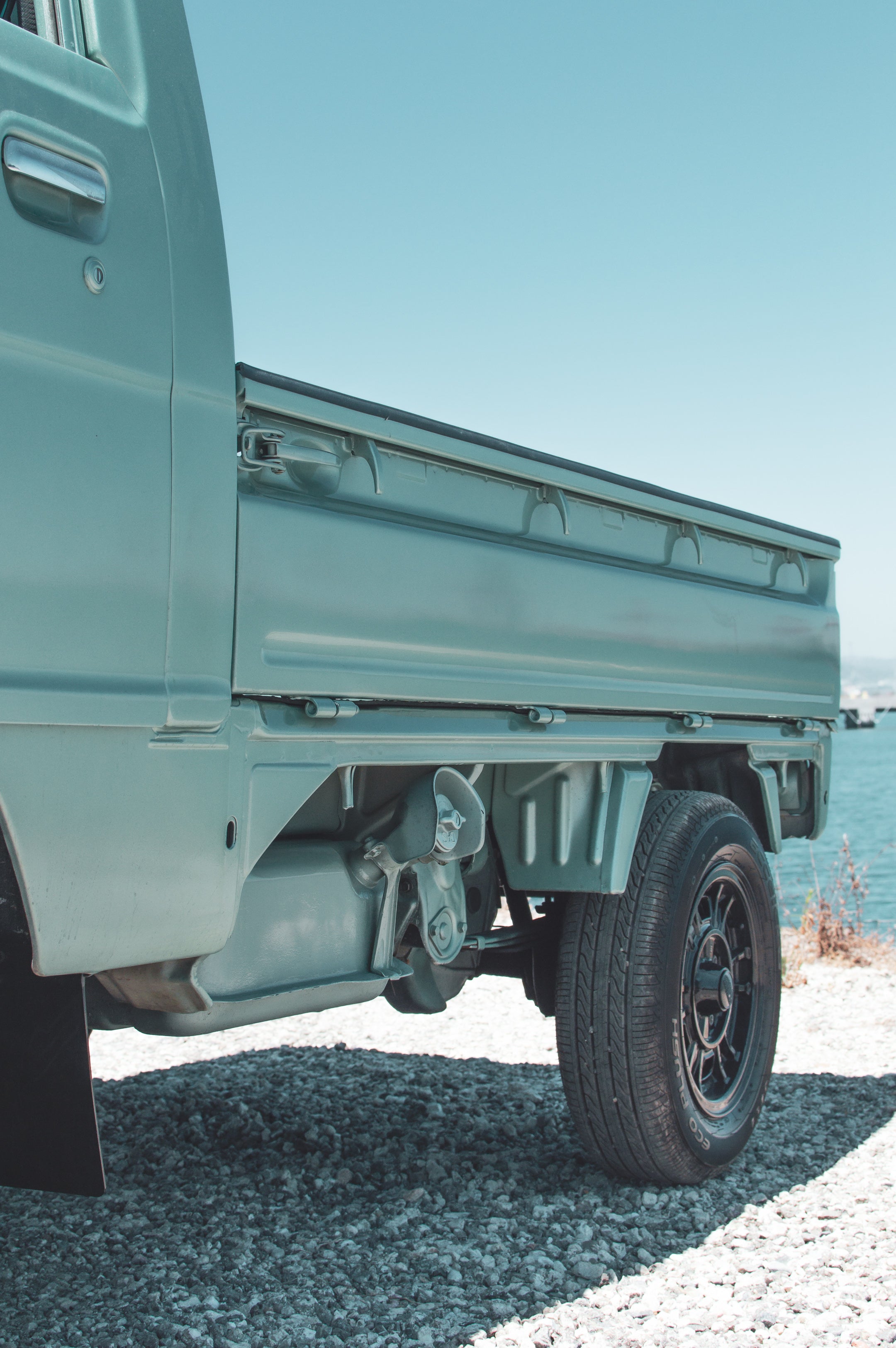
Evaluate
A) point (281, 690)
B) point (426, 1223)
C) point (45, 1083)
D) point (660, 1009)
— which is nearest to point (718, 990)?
point (660, 1009)

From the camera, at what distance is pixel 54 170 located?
6.59 feet

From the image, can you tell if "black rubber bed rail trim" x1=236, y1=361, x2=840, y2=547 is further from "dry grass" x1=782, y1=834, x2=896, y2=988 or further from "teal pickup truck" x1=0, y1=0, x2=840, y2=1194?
"dry grass" x1=782, y1=834, x2=896, y2=988

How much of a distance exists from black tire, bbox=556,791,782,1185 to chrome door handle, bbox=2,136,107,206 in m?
2.30

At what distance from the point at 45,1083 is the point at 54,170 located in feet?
5.08

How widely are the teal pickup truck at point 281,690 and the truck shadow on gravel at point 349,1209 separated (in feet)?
1.04

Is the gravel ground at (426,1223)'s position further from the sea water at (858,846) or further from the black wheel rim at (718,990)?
the sea water at (858,846)

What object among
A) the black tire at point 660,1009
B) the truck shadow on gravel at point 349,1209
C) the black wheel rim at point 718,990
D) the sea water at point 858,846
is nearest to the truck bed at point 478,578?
the black tire at point 660,1009

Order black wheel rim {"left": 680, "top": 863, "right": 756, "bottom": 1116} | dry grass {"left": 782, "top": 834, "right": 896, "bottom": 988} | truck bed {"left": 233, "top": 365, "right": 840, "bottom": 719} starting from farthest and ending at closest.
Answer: dry grass {"left": 782, "top": 834, "right": 896, "bottom": 988} < black wheel rim {"left": 680, "top": 863, "right": 756, "bottom": 1116} < truck bed {"left": 233, "top": 365, "right": 840, "bottom": 719}

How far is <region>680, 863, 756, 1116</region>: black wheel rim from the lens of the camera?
3.74 metres

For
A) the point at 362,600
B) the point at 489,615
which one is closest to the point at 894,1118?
the point at 489,615

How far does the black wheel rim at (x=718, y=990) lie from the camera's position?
374 cm

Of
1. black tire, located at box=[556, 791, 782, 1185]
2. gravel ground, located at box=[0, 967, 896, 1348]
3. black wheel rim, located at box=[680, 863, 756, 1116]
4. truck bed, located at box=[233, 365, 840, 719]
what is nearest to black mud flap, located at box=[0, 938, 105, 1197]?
gravel ground, located at box=[0, 967, 896, 1348]

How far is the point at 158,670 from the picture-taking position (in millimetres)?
2148

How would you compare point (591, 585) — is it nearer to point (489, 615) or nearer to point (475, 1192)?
point (489, 615)
